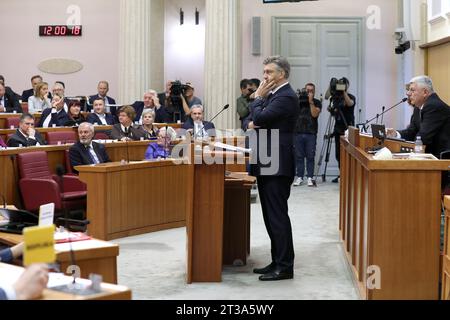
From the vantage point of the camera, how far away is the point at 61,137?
30.5ft

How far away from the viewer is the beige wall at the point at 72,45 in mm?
13938

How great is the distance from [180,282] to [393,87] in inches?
346

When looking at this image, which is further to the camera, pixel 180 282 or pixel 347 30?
pixel 347 30

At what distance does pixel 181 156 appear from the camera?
8703 millimetres

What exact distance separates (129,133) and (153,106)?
1900 millimetres

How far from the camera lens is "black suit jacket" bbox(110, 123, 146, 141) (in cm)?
Answer: 934

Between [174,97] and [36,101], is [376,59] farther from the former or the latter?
[36,101]

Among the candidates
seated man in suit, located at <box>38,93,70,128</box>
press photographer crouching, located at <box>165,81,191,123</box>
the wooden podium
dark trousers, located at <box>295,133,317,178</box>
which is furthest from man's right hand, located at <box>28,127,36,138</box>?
dark trousers, located at <box>295,133,317,178</box>

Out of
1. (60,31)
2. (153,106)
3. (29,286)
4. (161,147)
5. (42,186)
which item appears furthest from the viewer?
(60,31)

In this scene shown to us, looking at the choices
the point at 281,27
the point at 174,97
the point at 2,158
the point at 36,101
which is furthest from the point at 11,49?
the point at 2,158

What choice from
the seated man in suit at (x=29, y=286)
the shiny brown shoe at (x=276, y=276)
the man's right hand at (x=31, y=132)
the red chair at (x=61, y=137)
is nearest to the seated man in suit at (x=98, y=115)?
the red chair at (x=61, y=137)

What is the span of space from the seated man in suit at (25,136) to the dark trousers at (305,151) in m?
4.59

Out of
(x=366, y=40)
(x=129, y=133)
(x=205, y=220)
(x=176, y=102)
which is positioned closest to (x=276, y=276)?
(x=205, y=220)

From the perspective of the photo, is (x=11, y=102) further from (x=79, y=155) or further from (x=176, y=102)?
(x=79, y=155)
